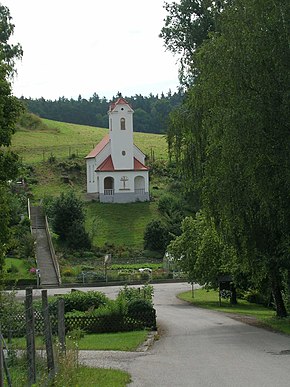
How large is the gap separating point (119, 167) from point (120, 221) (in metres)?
10.5

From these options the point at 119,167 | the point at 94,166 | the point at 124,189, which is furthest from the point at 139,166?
the point at 94,166

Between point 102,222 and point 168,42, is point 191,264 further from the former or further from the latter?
point 102,222

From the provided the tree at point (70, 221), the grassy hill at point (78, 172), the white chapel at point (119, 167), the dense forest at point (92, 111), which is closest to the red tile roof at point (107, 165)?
the white chapel at point (119, 167)

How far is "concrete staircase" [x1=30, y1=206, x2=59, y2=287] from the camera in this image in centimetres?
5725

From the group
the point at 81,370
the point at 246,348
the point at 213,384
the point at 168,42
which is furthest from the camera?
the point at 168,42

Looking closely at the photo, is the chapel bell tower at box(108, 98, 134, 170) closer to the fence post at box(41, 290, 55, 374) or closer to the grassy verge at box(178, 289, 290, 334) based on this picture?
the grassy verge at box(178, 289, 290, 334)

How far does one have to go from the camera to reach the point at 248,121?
21500 mm

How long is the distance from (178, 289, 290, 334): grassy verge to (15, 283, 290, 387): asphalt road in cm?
84

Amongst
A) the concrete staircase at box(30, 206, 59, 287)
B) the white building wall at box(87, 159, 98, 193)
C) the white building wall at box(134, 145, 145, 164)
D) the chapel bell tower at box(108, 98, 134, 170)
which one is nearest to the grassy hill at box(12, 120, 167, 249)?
the white building wall at box(87, 159, 98, 193)

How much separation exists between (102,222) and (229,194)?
54320 mm

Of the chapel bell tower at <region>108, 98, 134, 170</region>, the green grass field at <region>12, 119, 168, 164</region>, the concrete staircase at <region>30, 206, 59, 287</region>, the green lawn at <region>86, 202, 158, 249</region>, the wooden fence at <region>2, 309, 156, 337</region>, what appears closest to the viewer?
the wooden fence at <region>2, 309, 156, 337</region>

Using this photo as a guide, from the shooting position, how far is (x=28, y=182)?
8738cm

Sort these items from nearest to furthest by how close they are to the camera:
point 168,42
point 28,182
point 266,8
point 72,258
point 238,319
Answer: point 266,8
point 238,319
point 168,42
point 72,258
point 28,182

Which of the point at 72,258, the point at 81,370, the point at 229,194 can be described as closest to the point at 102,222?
the point at 72,258
